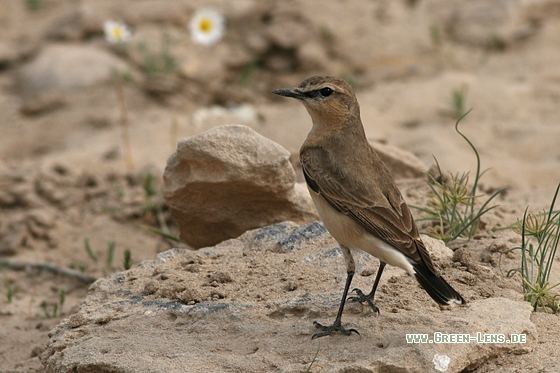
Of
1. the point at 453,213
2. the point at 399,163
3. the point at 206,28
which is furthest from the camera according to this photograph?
the point at 206,28

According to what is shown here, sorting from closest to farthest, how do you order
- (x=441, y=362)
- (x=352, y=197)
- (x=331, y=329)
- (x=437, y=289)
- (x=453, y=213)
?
(x=441, y=362)
(x=437, y=289)
(x=331, y=329)
(x=352, y=197)
(x=453, y=213)

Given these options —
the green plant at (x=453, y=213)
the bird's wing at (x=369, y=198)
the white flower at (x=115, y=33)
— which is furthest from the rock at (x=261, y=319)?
the white flower at (x=115, y=33)

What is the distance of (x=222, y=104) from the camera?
10.2 meters

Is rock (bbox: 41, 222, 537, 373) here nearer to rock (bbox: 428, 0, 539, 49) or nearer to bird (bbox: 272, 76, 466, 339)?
bird (bbox: 272, 76, 466, 339)

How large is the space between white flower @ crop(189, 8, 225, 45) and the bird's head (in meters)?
5.77

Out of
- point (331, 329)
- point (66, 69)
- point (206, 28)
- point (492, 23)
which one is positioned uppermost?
point (492, 23)

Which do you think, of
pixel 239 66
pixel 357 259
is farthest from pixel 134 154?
pixel 357 259

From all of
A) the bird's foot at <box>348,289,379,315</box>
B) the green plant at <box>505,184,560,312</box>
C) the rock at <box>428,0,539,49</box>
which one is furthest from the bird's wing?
the rock at <box>428,0,539,49</box>

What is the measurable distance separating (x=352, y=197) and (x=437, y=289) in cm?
88

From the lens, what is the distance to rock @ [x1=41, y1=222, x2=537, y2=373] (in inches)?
167

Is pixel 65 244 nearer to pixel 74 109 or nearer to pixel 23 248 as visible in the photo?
pixel 23 248

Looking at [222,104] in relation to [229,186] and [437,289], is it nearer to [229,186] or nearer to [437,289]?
[229,186]

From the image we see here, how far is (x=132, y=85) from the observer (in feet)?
34.4

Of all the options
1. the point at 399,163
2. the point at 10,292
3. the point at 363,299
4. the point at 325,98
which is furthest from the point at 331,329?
the point at 10,292
